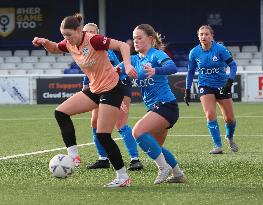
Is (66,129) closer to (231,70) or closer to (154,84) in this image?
(154,84)

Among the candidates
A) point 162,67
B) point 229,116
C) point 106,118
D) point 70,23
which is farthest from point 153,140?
point 229,116

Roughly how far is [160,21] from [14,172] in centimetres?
3232

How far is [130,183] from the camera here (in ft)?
32.2

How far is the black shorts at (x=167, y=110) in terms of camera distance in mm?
9727

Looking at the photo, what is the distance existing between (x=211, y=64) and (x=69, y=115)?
185 inches

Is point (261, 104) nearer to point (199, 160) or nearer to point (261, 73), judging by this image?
point (261, 73)

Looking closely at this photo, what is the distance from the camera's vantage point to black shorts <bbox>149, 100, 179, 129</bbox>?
9.73 meters

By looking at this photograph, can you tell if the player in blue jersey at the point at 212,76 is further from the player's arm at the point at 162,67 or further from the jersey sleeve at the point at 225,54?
the player's arm at the point at 162,67

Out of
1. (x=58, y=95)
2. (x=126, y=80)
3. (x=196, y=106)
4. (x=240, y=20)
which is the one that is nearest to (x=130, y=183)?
(x=126, y=80)

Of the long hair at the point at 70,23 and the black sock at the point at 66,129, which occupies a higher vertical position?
the long hair at the point at 70,23

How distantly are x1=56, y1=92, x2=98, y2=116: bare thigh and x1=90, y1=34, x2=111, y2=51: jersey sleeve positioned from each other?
2.69 ft

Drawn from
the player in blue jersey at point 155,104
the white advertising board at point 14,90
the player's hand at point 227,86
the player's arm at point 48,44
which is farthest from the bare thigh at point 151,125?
the white advertising board at point 14,90

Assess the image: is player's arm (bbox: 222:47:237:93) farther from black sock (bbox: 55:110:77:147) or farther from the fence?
the fence

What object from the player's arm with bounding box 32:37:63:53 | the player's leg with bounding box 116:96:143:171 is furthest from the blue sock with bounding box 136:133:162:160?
the player's leg with bounding box 116:96:143:171
